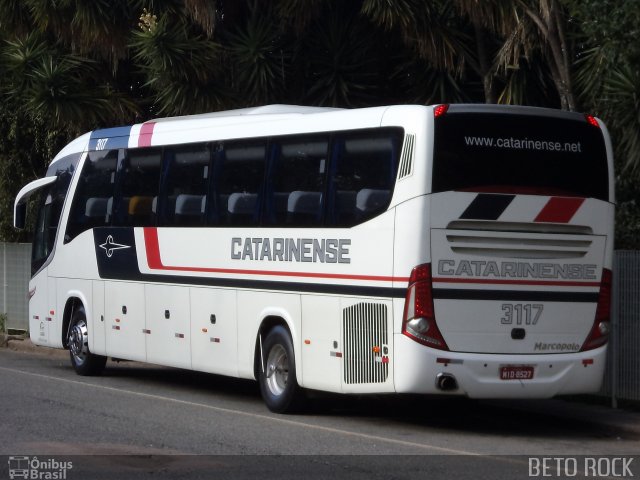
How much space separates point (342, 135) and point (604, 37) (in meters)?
3.17

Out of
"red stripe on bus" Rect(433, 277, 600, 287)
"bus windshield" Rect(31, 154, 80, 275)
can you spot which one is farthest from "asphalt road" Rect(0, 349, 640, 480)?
"bus windshield" Rect(31, 154, 80, 275)

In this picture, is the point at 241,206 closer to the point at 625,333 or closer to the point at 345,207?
the point at 345,207

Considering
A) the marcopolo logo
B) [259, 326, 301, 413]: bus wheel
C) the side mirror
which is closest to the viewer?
the marcopolo logo

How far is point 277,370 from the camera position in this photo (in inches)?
573

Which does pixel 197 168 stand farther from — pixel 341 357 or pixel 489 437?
pixel 489 437

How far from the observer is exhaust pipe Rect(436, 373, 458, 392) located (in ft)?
40.7

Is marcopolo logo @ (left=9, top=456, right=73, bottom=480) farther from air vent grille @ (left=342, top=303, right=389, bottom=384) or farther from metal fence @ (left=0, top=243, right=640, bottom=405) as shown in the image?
metal fence @ (left=0, top=243, right=640, bottom=405)

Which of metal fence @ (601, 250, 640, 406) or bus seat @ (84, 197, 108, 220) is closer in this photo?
metal fence @ (601, 250, 640, 406)

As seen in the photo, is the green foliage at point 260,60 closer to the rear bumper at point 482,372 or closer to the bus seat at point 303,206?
the bus seat at point 303,206

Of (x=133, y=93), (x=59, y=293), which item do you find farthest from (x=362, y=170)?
(x=133, y=93)

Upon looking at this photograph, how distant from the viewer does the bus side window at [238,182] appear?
48.6 feet

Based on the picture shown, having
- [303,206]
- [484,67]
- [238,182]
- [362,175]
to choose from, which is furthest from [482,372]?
[484,67]

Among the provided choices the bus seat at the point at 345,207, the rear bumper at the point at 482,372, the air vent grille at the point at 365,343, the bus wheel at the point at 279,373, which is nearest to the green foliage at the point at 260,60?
A: the bus wheel at the point at 279,373

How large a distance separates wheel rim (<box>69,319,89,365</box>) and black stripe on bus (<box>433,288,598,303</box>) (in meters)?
7.71
